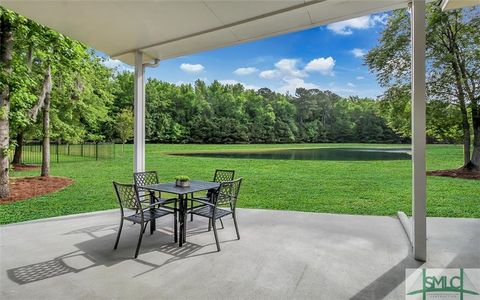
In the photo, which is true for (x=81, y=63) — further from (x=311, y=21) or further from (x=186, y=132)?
(x=186, y=132)

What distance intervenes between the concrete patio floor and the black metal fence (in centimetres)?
1024

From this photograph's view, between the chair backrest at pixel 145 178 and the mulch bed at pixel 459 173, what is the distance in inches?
380

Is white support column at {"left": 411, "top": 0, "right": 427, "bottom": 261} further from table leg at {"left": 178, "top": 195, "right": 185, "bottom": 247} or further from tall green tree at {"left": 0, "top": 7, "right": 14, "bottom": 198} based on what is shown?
tall green tree at {"left": 0, "top": 7, "right": 14, "bottom": 198}

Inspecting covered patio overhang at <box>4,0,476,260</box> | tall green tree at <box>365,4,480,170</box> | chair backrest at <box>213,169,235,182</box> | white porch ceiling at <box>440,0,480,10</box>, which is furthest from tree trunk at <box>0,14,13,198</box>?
tall green tree at <box>365,4,480,170</box>

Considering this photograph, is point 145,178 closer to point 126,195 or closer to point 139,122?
point 139,122

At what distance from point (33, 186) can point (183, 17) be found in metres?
6.78

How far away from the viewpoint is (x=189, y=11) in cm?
292

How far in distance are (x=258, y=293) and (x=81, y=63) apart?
741 cm

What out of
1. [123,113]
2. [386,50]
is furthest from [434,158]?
[123,113]

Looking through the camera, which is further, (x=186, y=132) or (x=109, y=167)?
(x=186, y=132)

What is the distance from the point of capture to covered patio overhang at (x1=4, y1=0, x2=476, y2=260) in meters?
2.68

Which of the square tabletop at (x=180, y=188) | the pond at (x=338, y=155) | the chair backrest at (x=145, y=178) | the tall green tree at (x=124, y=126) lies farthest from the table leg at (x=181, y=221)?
the tall green tree at (x=124, y=126)

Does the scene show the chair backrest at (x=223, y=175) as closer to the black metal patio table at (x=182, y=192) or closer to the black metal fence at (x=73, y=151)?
the black metal patio table at (x=182, y=192)

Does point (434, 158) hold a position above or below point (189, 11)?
below
